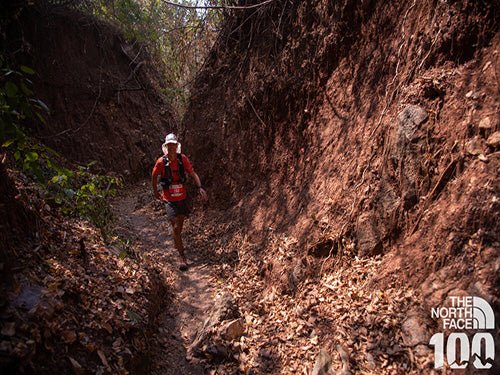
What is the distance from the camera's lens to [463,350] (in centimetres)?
210

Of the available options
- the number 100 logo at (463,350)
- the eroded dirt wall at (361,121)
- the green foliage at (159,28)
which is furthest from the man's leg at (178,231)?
the green foliage at (159,28)

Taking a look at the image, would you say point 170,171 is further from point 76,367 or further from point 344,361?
point 344,361

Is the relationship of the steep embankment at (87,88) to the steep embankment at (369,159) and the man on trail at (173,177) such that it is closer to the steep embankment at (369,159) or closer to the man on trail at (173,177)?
the man on trail at (173,177)

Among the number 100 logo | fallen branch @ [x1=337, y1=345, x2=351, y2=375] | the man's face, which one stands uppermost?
the man's face

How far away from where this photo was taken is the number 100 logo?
201cm

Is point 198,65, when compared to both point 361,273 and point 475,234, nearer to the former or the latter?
point 361,273

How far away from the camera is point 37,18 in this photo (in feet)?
31.0

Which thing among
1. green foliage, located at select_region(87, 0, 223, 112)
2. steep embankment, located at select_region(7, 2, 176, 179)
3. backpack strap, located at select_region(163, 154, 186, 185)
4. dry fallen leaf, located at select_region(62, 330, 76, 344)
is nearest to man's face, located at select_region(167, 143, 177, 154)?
backpack strap, located at select_region(163, 154, 186, 185)

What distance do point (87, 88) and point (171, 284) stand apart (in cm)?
881

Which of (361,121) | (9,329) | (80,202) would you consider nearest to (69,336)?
(9,329)

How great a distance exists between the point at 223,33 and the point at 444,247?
5.91 m

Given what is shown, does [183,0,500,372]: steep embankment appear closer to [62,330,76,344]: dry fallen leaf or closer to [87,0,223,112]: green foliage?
[62,330,76,344]: dry fallen leaf

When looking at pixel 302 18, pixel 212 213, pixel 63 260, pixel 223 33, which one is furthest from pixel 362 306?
pixel 223 33

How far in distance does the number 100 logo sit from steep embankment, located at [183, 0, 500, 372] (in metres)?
0.09
